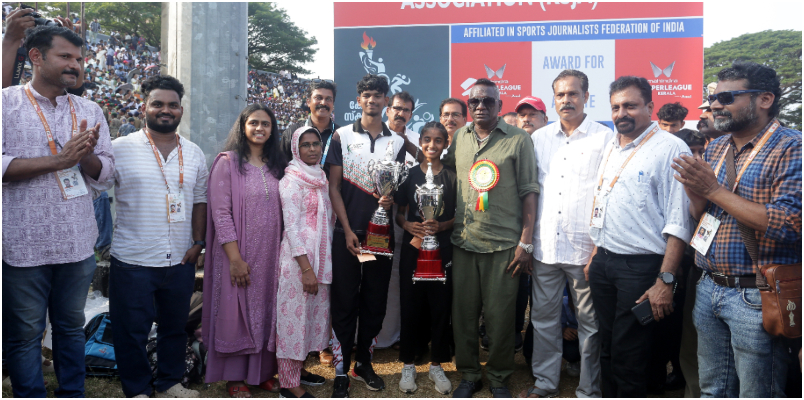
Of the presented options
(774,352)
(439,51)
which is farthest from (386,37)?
(774,352)

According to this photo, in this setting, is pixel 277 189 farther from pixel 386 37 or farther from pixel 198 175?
pixel 386 37

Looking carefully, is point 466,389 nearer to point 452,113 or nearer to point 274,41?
point 452,113

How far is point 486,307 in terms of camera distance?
3.56 metres

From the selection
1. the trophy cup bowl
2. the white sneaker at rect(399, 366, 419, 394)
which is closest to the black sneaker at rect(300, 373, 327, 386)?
the white sneaker at rect(399, 366, 419, 394)

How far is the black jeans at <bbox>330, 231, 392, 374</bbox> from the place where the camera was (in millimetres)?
3703

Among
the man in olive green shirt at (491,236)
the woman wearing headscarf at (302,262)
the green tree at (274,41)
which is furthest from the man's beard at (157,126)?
the green tree at (274,41)

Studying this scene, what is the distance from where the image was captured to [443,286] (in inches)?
145

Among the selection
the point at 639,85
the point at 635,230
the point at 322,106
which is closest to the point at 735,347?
the point at 635,230

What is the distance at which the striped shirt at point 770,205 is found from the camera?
2312 millimetres

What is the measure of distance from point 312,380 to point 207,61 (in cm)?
339

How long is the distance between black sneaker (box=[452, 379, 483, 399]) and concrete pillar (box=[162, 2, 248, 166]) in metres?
3.56

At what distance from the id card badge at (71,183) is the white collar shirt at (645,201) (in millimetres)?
3317

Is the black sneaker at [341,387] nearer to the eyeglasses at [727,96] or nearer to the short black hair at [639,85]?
the short black hair at [639,85]

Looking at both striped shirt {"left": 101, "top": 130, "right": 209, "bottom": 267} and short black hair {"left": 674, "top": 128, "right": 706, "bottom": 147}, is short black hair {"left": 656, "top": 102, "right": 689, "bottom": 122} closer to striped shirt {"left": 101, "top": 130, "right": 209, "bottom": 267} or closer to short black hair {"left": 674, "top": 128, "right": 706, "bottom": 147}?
short black hair {"left": 674, "top": 128, "right": 706, "bottom": 147}
